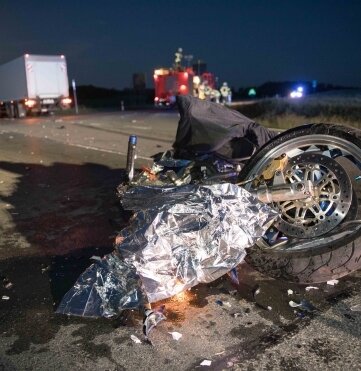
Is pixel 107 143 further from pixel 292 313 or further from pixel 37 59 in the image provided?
pixel 37 59

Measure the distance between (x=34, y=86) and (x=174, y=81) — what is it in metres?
10.7

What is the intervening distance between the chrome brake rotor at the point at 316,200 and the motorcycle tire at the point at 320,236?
0.03m

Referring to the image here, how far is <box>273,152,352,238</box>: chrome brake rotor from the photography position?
11.6ft

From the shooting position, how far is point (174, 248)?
322cm

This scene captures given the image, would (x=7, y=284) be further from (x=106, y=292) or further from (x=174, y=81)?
(x=174, y=81)

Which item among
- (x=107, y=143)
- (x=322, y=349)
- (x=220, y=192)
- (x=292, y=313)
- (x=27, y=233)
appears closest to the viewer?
(x=322, y=349)

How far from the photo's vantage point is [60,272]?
4.14 metres

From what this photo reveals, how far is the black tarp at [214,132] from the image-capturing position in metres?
4.42

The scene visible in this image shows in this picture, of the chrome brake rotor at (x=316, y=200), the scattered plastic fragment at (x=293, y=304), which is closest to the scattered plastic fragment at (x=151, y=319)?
the scattered plastic fragment at (x=293, y=304)

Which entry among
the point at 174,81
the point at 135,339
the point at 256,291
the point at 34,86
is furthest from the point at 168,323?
the point at 174,81

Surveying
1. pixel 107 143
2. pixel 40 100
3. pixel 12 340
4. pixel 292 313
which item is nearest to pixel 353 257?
pixel 292 313

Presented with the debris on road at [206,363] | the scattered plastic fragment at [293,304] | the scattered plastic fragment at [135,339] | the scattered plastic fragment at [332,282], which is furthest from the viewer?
the scattered plastic fragment at [332,282]

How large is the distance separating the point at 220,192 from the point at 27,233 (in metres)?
2.87

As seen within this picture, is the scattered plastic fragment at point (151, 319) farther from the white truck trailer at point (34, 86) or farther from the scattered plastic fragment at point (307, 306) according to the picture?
the white truck trailer at point (34, 86)
